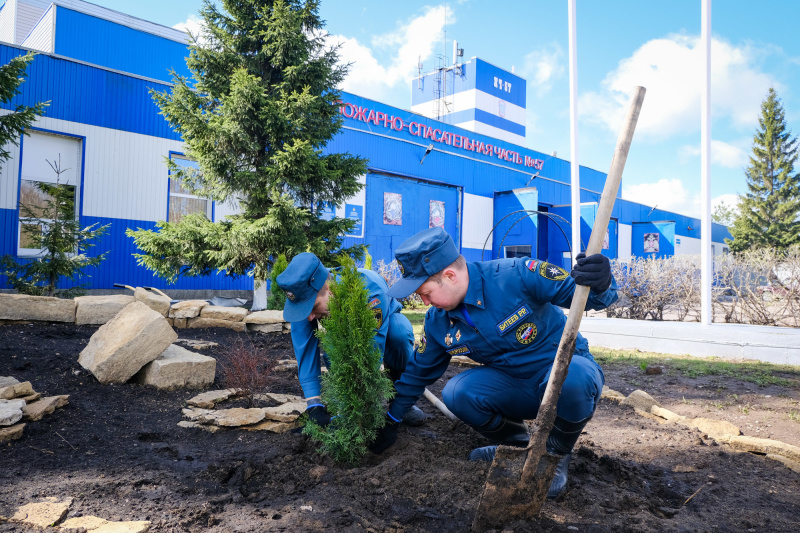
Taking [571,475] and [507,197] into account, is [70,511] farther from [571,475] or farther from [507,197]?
[507,197]

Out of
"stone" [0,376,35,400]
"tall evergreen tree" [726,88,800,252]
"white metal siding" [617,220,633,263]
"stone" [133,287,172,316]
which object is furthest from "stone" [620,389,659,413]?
"tall evergreen tree" [726,88,800,252]

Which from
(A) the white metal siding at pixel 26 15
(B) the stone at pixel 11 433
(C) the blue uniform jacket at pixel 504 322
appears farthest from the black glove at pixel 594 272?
(A) the white metal siding at pixel 26 15

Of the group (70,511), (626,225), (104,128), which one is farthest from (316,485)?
(626,225)

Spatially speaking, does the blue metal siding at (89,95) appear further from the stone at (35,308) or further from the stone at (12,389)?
the stone at (12,389)

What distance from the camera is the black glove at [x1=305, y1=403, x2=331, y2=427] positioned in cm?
292

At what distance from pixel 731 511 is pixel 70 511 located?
299 cm

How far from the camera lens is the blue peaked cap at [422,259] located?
2.45 metres

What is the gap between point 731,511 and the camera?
2.30 metres

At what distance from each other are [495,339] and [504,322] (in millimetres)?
118

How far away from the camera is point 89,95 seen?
10.4 metres

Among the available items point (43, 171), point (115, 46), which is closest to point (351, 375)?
point (43, 171)

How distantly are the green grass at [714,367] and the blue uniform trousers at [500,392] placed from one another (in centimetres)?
369

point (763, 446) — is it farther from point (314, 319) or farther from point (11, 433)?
point (11, 433)

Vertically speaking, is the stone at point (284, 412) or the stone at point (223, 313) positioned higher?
the stone at point (223, 313)
